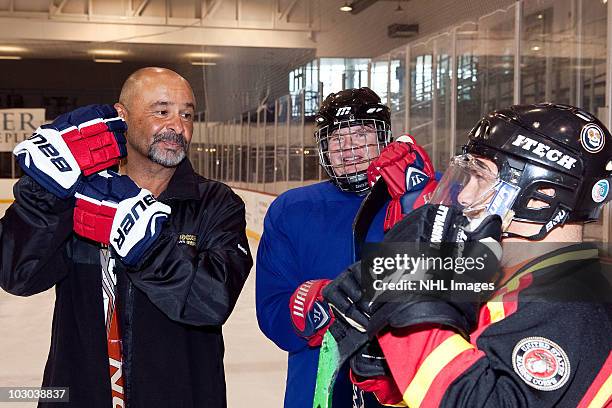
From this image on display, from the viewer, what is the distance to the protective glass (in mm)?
1082

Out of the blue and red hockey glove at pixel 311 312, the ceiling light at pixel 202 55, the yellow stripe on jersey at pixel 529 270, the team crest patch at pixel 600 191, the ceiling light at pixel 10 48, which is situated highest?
the ceiling light at pixel 10 48

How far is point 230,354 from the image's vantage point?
4.36m

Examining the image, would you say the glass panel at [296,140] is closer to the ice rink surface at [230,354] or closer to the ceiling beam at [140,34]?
the ice rink surface at [230,354]

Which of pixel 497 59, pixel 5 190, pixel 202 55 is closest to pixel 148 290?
pixel 497 59

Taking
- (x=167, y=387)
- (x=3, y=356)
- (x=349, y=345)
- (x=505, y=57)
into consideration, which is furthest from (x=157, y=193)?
(x=505, y=57)

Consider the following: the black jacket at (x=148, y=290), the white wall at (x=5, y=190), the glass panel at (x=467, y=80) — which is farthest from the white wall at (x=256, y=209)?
the black jacket at (x=148, y=290)

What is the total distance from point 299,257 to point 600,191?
83cm

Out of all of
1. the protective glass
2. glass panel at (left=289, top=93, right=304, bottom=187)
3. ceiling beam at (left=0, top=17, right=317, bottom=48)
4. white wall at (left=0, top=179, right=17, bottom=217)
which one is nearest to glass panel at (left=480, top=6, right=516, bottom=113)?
the protective glass

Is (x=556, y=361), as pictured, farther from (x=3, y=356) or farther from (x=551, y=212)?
(x=3, y=356)

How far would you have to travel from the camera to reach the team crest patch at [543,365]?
3.03 feet

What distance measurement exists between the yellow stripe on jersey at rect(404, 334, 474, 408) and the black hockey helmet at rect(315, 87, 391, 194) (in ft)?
2.98

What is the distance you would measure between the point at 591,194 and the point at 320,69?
29.4ft

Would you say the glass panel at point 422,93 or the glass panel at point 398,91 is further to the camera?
the glass panel at point 398,91

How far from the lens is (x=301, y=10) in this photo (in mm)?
14586
